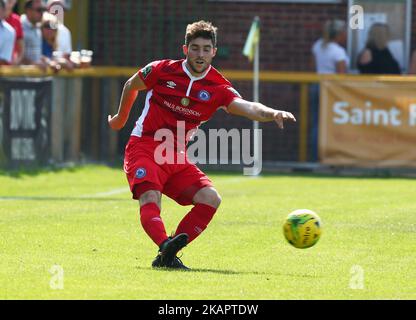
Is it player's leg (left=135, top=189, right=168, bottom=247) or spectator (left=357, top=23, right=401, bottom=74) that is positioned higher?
spectator (left=357, top=23, right=401, bottom=74)

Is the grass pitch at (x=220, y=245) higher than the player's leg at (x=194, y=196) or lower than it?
lower

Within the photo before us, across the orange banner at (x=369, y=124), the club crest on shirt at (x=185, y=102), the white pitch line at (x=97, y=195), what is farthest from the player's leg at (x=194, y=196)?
the orange banner at (x=369, y=124)

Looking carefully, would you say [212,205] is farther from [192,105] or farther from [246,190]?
[246,190]

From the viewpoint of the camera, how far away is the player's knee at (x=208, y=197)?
10.1m

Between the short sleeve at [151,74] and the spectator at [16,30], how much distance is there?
29.3 ft

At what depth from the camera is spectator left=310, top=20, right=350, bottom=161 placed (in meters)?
21.0

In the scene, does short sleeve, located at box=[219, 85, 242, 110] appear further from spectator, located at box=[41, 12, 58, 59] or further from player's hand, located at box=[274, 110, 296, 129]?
spectator, located at box=[41, 12, 58, 59]

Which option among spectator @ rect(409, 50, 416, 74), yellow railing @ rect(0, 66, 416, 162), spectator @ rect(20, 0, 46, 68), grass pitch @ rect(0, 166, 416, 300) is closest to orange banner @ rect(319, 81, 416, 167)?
yellow railing @ rect(0, 66, 416, 162)

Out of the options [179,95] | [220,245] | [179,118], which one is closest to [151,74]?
[179,95]

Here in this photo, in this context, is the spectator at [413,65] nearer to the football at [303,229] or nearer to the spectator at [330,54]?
the spectator at [330,54]

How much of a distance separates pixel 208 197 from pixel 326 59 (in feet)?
38.5

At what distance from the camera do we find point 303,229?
9891 millimetres

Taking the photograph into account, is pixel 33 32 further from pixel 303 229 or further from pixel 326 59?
pixel 303 229
